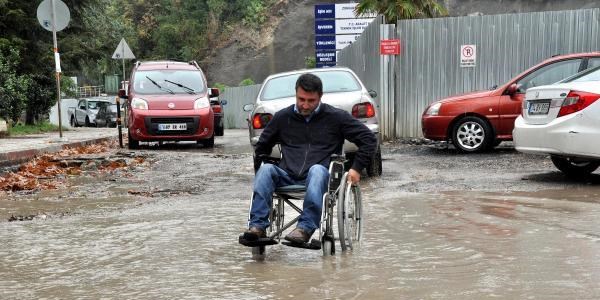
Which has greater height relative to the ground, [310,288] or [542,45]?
[542,45]

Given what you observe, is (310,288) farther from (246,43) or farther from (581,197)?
(246,43)

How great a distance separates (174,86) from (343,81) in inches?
288

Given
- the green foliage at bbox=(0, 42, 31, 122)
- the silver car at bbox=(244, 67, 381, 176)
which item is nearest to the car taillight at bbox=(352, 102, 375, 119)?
the silver car at bbox=(244, 67, 381, 176)

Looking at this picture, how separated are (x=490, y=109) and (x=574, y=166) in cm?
312

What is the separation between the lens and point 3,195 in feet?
30.9

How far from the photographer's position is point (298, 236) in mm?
5465

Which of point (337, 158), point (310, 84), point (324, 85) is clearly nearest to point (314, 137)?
point (337, 158)

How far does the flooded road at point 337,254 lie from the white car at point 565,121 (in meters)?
0.46

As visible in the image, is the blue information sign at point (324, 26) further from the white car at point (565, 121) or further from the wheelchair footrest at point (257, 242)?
the wheelchair footrest at point (257, 242)

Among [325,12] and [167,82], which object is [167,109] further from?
[325,12]

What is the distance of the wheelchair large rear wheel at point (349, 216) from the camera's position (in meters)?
5.64

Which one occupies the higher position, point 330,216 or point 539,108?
point 539,108

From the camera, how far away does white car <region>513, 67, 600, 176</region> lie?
9.20m

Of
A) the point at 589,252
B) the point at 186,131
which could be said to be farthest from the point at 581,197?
the point at 186,131
